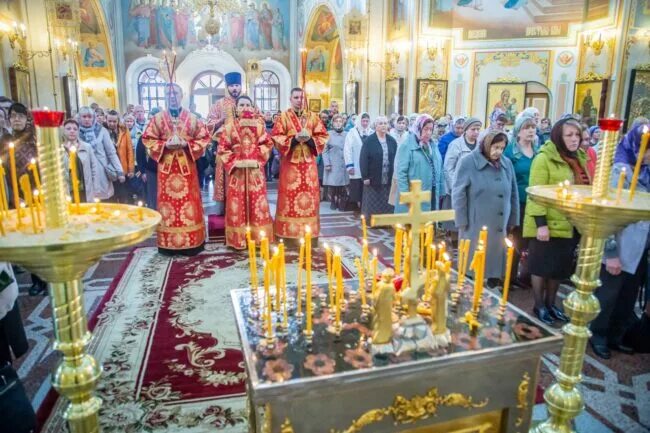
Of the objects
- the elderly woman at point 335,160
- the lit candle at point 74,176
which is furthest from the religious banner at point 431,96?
the lit candle at point 74,176

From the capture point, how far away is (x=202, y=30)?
1944 centimetres

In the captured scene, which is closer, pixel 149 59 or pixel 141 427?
pixel 141 427

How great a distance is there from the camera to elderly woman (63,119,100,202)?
15.9 feet

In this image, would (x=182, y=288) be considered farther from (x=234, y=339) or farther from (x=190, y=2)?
(x=190, y=2)

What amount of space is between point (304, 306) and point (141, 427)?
1.09 meters

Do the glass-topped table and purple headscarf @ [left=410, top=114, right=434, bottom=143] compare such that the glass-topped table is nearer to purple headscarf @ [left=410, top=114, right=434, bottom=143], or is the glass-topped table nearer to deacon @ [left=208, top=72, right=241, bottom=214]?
purple headscarf @ [left=410, top=114, right=434, bottom=143]

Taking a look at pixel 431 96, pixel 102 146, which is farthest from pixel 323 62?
pixel 102 146

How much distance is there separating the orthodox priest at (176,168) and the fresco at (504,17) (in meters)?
8.43

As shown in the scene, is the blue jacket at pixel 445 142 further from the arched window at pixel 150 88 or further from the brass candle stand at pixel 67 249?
the arched window at pixel 150 88

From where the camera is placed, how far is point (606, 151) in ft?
5.49

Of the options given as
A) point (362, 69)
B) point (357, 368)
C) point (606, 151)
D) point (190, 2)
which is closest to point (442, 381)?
point (357, 368)

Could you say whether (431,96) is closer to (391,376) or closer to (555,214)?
(555,214)

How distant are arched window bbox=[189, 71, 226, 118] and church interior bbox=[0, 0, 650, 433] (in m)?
12.0

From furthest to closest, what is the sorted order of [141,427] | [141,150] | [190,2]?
[190,2] → [141,150] → [141,427]
